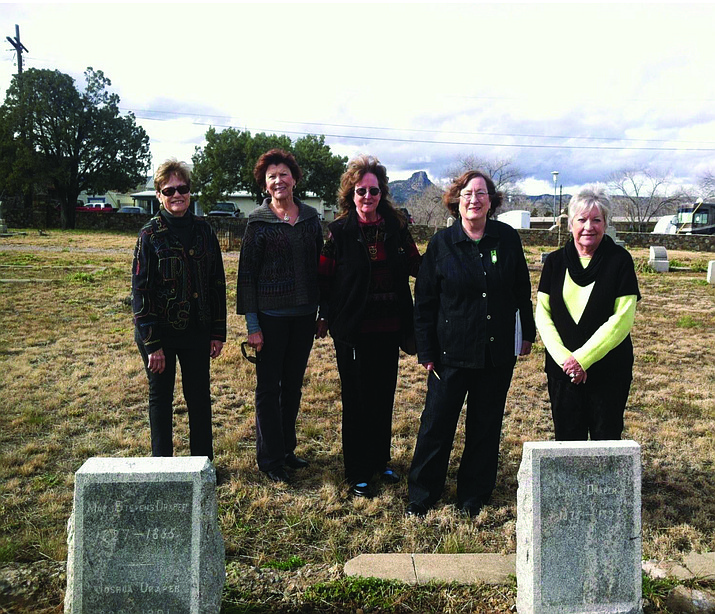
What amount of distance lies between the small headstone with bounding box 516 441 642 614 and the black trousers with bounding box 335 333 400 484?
1399 mm

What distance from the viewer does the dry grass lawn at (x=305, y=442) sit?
3326 mm

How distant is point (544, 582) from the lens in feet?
8.25

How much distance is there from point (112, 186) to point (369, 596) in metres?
38.7

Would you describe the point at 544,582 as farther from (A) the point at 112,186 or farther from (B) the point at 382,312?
(A) the point at 112,186

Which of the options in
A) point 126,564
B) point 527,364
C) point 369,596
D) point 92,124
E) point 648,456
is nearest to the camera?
point 126,564

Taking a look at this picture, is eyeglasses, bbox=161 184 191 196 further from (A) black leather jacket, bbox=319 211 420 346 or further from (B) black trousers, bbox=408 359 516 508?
(B) black trousers, bbox=408 359 516 508

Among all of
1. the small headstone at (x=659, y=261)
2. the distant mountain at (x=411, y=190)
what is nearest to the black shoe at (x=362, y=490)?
the distant mountain at (x=411, y=190)

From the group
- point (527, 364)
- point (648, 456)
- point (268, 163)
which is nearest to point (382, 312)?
point (268, 163)

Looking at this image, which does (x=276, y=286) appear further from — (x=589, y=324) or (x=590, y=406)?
(x=590, y=406)

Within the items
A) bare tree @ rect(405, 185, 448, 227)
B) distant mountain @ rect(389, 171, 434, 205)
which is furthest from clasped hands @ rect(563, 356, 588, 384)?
bare tree @ rect(405, 185, 448, 227)

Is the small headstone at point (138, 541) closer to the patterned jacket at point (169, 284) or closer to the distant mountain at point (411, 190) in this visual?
the patterned jacket at point (169, 284)

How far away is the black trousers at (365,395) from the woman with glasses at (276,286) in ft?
1.15

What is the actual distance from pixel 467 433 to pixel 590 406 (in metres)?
0.71

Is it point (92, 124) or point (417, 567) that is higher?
point (92, 124)
